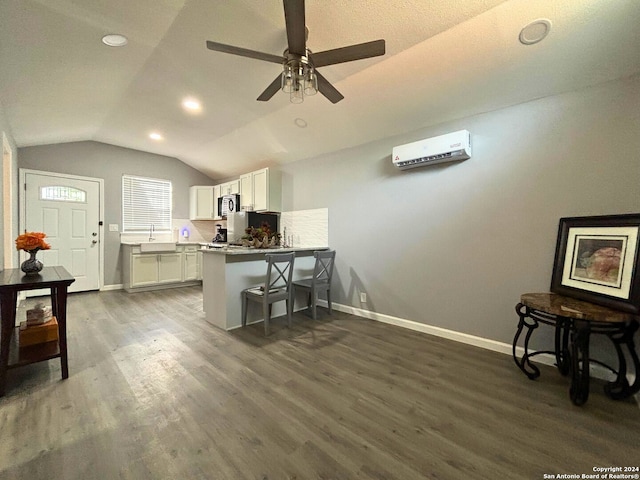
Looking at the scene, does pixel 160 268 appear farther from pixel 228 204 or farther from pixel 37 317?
pixel 37 317

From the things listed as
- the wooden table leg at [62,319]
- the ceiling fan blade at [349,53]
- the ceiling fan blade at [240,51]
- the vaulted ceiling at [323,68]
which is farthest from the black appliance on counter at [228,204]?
the ceiling fan blade at [349,53]

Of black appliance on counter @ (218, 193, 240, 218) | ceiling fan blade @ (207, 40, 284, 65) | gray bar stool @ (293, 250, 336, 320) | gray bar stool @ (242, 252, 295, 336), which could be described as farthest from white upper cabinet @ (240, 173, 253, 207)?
ceiling fan blade @ (207, 40, 284, 65)

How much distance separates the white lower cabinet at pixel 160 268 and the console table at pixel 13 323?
278 cm

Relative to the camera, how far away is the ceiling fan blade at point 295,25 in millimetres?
1391

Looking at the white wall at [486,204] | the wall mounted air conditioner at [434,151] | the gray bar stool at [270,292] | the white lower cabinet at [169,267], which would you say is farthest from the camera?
the white lower cabinet at [169,267]

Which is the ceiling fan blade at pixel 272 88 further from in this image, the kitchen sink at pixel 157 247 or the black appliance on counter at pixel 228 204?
the kitchen sink at pixel 157 247

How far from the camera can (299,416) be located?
66.1 inches

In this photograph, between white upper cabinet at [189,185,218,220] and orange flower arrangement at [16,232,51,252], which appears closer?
orange flower arrangement at [16,232,51,252]

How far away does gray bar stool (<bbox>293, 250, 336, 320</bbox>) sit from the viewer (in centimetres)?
354

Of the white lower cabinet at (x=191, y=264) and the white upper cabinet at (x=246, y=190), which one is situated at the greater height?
the white upper cabinet at (x=246, y=190)

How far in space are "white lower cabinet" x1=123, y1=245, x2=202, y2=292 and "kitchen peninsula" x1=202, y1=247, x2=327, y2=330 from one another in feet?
8.12

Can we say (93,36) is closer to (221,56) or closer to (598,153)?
(221,56)

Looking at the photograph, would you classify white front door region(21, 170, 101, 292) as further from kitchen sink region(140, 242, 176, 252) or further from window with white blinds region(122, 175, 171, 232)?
kitchen sink region(140, 242, 176, 252)

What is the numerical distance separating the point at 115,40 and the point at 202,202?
13.6 ft
